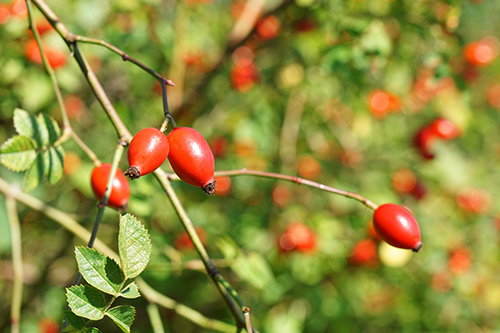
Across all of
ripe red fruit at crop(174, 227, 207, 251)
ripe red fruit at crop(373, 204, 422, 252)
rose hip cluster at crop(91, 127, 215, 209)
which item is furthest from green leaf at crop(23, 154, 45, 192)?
ripe red fruit at crop(174, 227, 207, 251)

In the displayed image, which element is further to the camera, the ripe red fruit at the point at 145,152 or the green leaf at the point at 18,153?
the green leaf at the point at 18,153

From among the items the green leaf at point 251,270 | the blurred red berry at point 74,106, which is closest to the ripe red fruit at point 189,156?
the green leaf at point 251,270

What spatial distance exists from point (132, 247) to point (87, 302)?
15 centimetres

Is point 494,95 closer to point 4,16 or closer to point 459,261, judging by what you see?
point 459,261

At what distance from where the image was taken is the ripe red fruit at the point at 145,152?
0.93 metres

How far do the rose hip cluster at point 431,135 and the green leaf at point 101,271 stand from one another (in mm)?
2883

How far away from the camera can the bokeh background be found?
104 inches

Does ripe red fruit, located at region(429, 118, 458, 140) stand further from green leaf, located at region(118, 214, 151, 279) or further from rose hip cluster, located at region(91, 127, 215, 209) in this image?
green leaf, located at region(118, 214, 151, 279)

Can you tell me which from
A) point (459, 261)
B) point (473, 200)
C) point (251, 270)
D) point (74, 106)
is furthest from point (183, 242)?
point (473, 200)

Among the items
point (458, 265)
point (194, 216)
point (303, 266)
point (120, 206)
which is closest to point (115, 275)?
point (120, 206)

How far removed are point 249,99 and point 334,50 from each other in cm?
131

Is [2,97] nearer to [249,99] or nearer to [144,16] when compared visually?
[144,16]

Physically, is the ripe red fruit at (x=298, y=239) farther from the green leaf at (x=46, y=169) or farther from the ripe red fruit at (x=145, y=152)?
the ripe red fruit at (x=145, y=152)

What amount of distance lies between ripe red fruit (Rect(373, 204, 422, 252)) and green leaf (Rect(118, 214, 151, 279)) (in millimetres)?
681
